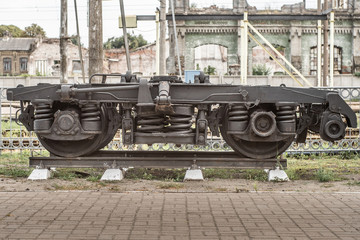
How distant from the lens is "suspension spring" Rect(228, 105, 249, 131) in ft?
29.8

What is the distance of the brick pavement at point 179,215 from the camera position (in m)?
5.95

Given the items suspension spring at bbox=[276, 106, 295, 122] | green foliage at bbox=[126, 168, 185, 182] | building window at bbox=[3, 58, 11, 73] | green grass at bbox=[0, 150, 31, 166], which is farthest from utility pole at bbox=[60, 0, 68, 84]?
building window at bbox=[3, 58, 11, 73]

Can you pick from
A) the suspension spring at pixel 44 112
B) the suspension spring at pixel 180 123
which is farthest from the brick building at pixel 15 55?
the suspension spring at pixel 180 123

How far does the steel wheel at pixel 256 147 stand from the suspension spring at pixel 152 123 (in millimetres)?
1003

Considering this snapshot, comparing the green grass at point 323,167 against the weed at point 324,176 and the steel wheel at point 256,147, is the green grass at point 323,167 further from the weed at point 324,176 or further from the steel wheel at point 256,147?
the steel wheel at point 256,147

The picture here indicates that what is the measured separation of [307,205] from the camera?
24.6 ft

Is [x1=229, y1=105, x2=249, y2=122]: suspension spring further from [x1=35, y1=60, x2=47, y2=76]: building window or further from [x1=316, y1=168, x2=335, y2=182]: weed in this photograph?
[x1=35, y1=60, x2=47, y2=76]: building window

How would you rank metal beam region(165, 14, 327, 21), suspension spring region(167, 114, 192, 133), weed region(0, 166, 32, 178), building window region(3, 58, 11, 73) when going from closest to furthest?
suspension spring region(167, 114, 192, 133)
weed region(0, 166, 32, 178)
metal beam region(165, 14, 327, 21)
building window region(3, 58, 11, 73)

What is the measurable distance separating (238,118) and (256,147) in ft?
2.80

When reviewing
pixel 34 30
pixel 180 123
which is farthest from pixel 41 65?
pixel 180 123

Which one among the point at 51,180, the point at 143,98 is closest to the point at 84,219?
the point at 143,98

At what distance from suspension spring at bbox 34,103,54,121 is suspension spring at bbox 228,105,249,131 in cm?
279

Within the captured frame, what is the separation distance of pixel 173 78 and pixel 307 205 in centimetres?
274

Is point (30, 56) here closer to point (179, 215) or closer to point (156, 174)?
point (156, 174)
